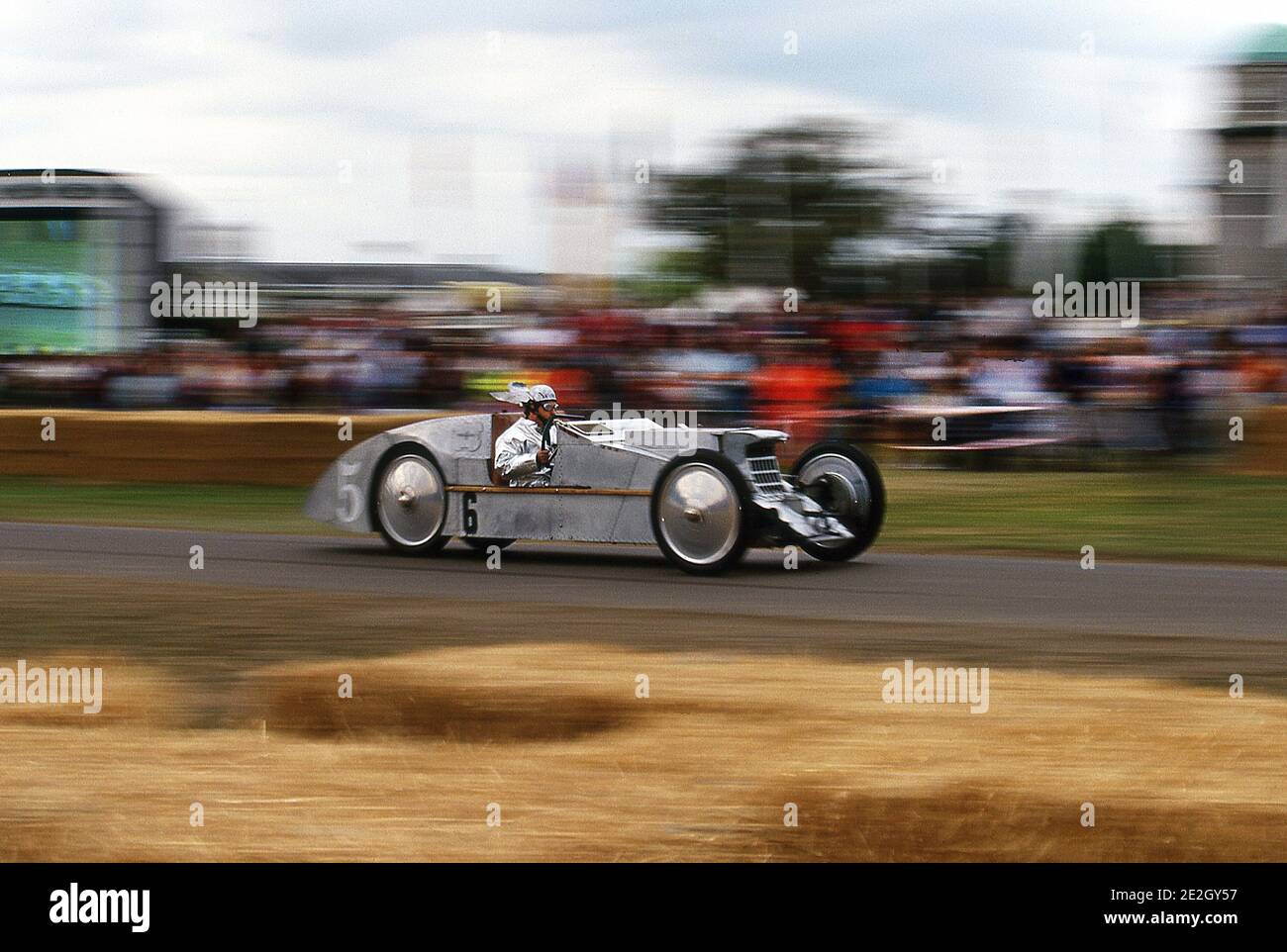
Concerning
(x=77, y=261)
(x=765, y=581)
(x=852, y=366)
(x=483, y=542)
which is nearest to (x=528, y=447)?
(x=483, y=542)

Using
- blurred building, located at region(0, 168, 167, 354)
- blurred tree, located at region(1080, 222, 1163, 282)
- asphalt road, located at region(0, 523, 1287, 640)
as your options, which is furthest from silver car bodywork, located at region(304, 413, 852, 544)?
blurred tree, located at region(1080, 222, 1163, 282)

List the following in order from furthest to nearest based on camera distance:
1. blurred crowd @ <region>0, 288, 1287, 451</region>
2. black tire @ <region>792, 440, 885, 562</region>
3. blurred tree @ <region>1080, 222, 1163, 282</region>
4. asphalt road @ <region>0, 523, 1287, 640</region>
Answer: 1. blurred tree @ <region>1080, 222, 1163, 282</region>
2. blurred crowd @ <region>0, 288, 1287, 451</region>
3. black tire @ <region>792, 440, 885, 562</region>
4. asphalt road @ <region>0, 523, 1287, 640</region>

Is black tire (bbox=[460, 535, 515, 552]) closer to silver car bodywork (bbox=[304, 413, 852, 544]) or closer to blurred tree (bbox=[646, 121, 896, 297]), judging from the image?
silver car bodywork (bbox=[304, 413, 852, 544])

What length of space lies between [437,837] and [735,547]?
18.3 ft

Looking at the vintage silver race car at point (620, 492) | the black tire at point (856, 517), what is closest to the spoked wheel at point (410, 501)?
the vintage silver race car at point (620, 492)

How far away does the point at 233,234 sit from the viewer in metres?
27.5

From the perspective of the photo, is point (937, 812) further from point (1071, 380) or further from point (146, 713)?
point (1071, 380)

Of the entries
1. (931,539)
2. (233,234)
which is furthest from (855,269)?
(931,539)

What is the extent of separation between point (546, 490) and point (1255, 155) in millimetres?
51461

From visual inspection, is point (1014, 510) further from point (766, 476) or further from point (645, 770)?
point (645, 770)

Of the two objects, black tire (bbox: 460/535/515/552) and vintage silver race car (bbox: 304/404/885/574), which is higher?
vintage silver race car (bbox: 304/404/885/574)

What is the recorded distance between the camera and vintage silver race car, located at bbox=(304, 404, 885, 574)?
10.2 metres

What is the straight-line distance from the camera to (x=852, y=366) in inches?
675

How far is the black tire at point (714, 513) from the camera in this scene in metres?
10.0
